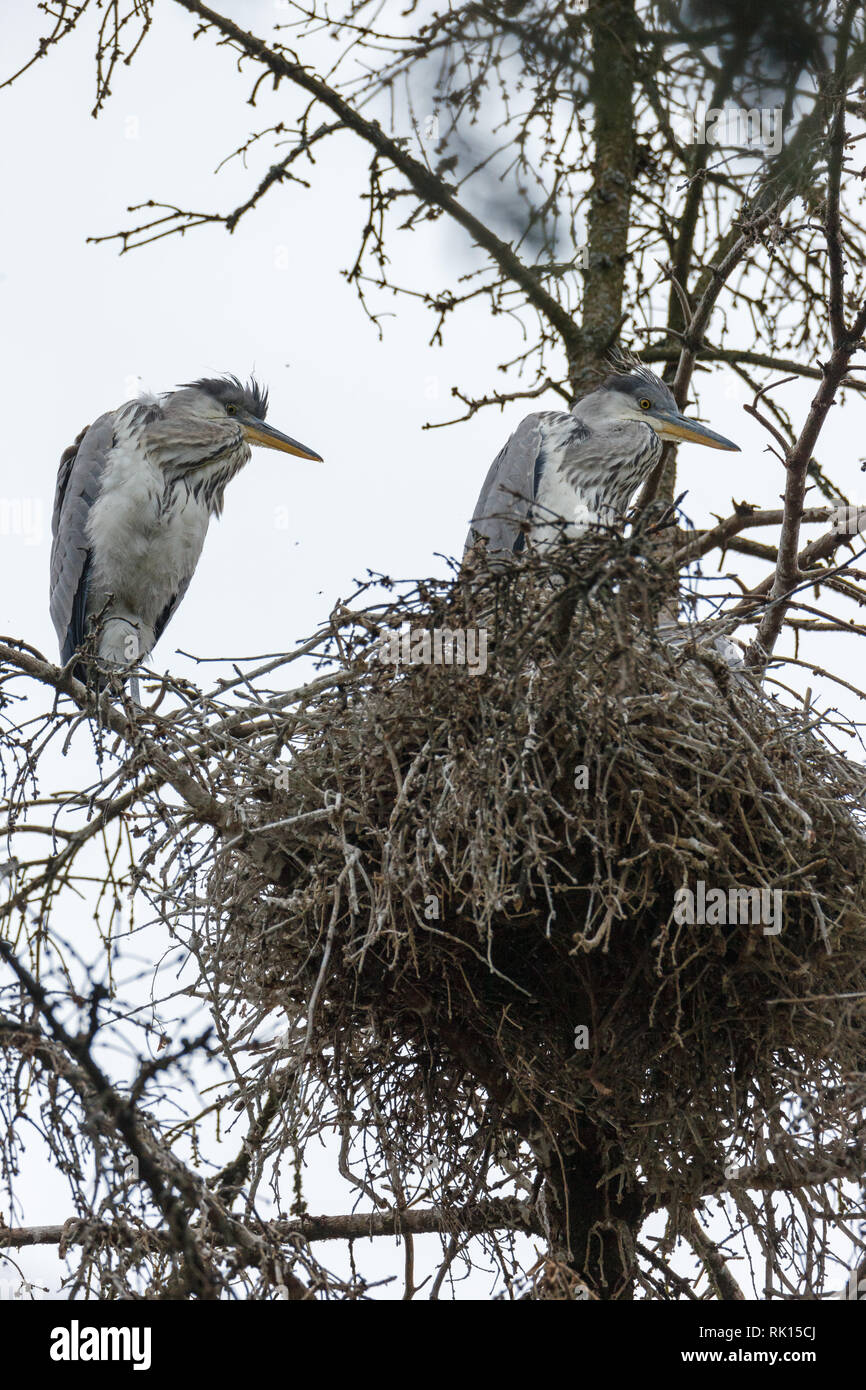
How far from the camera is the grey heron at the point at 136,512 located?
5832mm

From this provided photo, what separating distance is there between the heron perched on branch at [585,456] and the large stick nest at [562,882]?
5.46ft

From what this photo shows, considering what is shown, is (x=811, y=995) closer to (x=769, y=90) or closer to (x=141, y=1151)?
A: (x=141, y=1151)

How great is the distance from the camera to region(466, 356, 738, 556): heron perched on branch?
5.42 m

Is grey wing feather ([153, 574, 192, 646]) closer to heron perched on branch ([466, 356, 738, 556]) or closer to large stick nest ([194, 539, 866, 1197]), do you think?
heron perched on branch ([466, 356, 738, 556])

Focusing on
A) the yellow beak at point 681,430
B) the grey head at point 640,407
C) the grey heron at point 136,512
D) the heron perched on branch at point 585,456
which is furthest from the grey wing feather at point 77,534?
the yellow beak at point 681,430

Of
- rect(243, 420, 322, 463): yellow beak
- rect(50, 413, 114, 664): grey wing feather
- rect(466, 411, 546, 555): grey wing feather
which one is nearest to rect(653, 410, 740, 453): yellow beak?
rect(466, 411, 546, 555): grey wing feather

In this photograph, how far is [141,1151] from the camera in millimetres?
2721

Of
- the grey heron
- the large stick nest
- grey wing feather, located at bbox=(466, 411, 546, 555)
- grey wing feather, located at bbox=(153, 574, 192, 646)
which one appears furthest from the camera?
grey wing feather, located at bbox=(153, 574, 192, 646)

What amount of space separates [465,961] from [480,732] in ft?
1.77

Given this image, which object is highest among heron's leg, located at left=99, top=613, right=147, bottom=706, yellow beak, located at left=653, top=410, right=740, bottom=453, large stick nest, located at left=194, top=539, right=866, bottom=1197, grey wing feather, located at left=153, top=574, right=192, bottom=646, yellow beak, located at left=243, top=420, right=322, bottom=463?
yellow beak, located at left=243, top=420, right=322, bottom=463

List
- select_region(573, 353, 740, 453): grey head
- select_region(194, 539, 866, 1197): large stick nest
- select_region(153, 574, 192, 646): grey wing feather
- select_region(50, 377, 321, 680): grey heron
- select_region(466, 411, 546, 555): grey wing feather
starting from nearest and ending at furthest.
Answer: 1. select_region(194, 539, 866, 1197): large stick nest
2. select_region(466, 411, 546, 555): grey wing feather
3. select_region(573, 353, 740, 453): grey head
4. select_region(50, 377, 321, 680): grey heron
5. select_region(153, 574, 192, 646): grey wing feather

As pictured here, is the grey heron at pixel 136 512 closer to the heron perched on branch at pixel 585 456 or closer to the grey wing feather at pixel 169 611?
the grey wing feather at pixel 169 611

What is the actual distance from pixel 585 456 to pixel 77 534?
1.86 m
